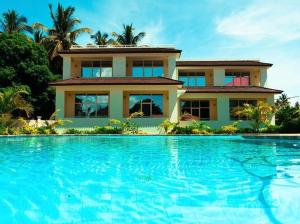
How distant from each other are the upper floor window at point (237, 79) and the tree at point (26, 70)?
18.8m

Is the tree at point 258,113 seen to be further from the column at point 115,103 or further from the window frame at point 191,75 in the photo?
the column at point 115,103

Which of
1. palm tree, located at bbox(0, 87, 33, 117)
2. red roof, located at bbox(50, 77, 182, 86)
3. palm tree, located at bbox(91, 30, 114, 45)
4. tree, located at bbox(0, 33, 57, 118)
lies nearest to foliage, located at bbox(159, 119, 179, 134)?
red roof, located at bbox(50, 77, 182, 86)

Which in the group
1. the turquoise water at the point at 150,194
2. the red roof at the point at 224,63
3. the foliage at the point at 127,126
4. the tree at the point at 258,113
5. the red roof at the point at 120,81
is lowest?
the turquoise water at the point at 150,194

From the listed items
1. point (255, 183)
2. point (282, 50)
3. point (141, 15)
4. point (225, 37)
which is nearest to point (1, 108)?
point (141, 15)

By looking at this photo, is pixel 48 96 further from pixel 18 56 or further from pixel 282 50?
pixel 282 50

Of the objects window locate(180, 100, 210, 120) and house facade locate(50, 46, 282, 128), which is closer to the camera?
house facade locate(50, 46, 282, 128)

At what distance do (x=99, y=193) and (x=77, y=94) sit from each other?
68.2 feet

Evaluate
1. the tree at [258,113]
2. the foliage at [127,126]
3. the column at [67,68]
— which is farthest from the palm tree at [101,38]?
the tree at [258,113]

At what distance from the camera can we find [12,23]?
124 ft

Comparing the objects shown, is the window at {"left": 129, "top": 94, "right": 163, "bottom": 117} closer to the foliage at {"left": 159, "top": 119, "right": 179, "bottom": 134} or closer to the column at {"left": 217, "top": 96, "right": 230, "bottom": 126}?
the foliage at {"left": 159, "top": 119, "right": 179, "bottom": 134}

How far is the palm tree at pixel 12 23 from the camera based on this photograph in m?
37.7

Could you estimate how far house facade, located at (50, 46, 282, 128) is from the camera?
22359mm

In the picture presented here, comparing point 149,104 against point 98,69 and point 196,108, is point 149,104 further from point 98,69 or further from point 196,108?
point 98,69

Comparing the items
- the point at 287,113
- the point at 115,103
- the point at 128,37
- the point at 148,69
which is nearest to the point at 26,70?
the point at 115,103
